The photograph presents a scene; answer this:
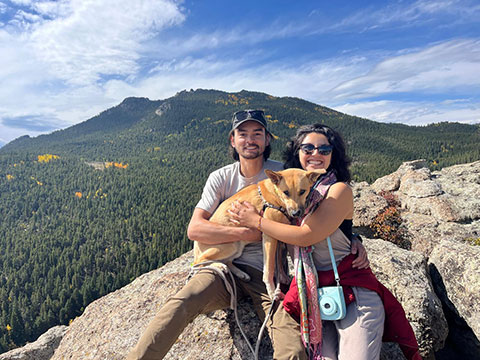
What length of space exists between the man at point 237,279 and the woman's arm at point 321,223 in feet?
2.13

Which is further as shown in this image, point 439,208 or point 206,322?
point 439,208

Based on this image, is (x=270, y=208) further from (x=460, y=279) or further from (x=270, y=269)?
(x=460, y=279)

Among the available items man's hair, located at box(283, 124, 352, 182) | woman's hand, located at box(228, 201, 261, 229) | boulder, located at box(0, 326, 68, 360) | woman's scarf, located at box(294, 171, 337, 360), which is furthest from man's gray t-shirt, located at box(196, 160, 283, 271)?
boulder, located at box(0, 326, 68, 360)

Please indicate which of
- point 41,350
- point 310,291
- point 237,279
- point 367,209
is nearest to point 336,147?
point 310,291

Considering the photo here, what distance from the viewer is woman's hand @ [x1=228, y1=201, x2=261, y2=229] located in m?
4.61

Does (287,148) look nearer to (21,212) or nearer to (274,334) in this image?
(274,334)

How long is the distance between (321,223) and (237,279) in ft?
6.49

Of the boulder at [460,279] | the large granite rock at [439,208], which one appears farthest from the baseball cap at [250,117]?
the large granite rock at [439,208]

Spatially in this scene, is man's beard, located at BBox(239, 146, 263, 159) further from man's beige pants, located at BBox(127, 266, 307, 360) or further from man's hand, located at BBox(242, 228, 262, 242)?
man's beige pants, located at BBox(127, 266, 307, 360)

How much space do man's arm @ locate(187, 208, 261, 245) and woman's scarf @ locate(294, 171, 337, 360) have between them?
85 centimetres

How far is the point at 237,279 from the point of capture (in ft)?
16.4

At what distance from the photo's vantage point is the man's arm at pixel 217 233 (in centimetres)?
475

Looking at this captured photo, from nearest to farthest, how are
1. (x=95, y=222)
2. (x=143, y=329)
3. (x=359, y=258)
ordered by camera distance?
1. (x=359, y=258)
2. (x=143, y=329)
3. (x=95, y=222)

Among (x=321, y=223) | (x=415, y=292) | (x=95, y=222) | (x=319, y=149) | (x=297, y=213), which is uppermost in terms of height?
(x=319, y=149)
